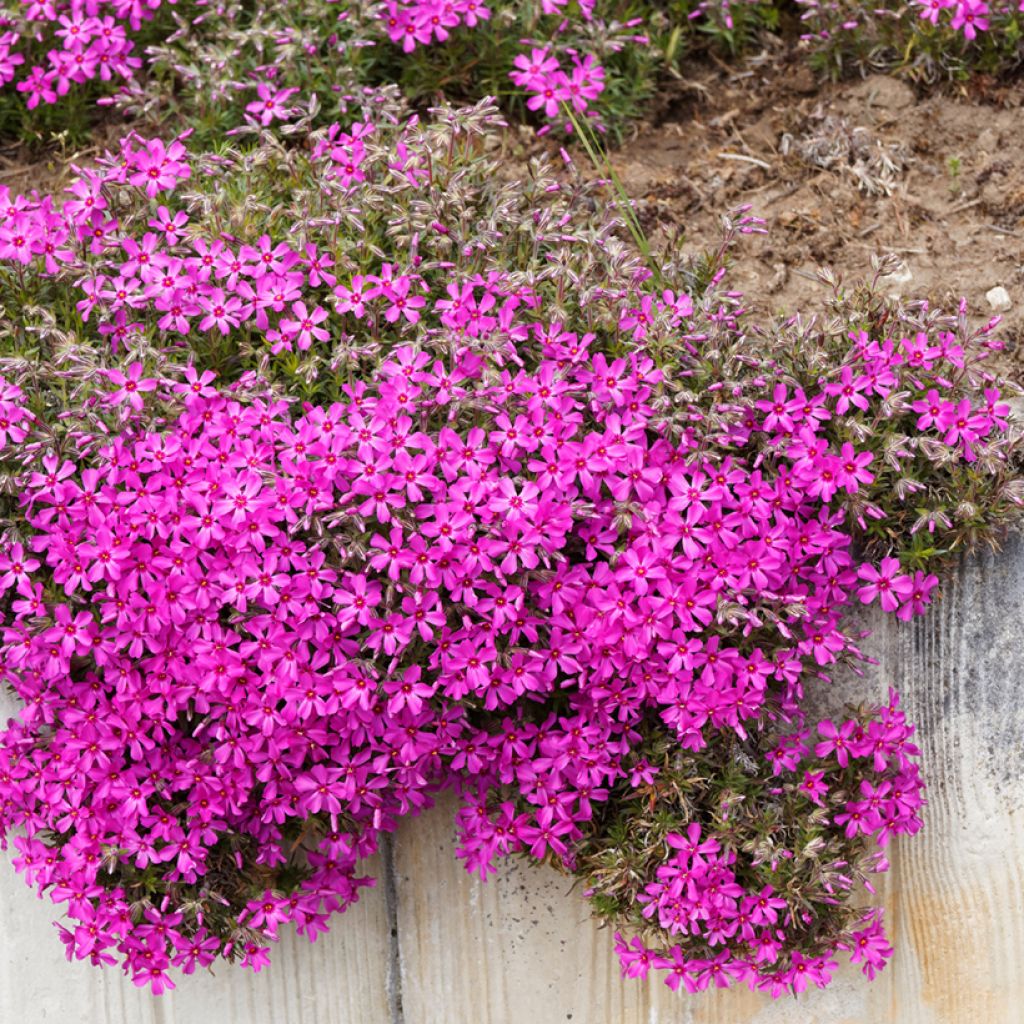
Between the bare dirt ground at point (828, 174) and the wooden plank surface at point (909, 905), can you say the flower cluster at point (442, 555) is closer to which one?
the wooden plank surface at point (909, 905)

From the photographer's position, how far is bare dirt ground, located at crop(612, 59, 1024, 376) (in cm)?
409

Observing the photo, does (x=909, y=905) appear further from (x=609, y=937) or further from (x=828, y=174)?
(x=828, y=174)

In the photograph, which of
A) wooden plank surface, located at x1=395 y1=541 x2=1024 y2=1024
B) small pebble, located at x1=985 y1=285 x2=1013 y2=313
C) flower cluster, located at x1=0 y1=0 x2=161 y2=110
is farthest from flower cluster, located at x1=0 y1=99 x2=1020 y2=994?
flower cluster, located at x1=0 y1=0 x2=161 y2=110

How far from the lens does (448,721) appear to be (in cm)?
338

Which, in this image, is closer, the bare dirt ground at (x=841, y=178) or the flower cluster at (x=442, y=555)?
the flower cluster at (x=442, y=555)

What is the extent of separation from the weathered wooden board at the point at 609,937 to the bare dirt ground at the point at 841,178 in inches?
38.0

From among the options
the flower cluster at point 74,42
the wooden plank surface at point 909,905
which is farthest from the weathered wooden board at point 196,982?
the flower cluster at point 74,42

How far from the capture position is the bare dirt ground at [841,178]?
4090 mm

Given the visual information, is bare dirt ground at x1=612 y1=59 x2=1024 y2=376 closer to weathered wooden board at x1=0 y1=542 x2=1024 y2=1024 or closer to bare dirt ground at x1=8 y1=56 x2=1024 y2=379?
bare dirt ground at x1=8 y1=56 x2=1024 y2=379

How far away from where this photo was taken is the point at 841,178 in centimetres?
432

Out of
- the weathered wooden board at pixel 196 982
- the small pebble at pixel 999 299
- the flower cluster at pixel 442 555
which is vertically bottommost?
the weathered wooden board at pixel 196 982

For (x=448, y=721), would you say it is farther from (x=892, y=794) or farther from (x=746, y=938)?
(x=892, y=794)

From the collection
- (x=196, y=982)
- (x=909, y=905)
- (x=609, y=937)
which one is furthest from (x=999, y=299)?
(x=196, y=982)

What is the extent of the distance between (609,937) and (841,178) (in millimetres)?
2410
